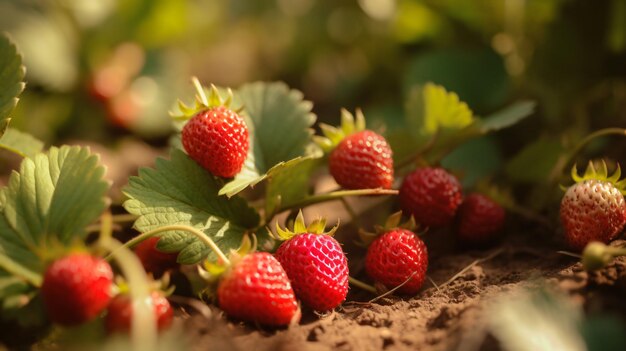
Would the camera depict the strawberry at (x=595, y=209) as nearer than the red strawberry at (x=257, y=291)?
No

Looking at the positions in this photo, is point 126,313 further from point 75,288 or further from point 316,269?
point 316,269

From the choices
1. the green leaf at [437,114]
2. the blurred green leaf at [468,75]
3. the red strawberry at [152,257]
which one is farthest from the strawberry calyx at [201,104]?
the blurred green leaf at [468,75]

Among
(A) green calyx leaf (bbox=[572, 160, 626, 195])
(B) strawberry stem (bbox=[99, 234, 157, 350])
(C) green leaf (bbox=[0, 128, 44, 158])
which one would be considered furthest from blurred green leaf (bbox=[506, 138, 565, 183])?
(C) green leaf (bbox=[0, 128, 44, 158])

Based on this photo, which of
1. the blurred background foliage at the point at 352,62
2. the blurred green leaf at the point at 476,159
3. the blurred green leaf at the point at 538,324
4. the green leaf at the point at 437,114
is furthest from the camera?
the blurred background foliage at the point at 352,62

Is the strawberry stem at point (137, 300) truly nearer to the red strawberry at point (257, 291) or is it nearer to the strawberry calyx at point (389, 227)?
the red strawberry at point (257, 291)

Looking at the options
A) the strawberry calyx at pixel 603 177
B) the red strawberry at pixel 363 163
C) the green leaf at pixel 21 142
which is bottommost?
the green leaf at pixel 21 142

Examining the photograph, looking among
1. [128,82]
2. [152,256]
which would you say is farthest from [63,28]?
[152,256]

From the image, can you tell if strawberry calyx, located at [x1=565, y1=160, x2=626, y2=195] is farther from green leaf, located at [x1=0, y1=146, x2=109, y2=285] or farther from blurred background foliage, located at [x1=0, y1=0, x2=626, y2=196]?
green leaf, located at [x1=0, y1=146, x2=109, y2=285]
